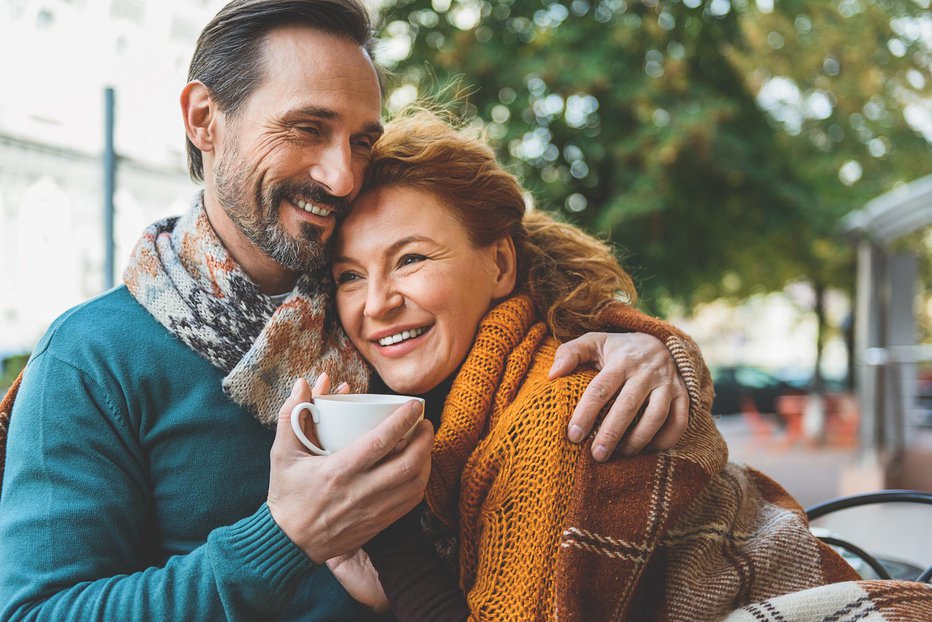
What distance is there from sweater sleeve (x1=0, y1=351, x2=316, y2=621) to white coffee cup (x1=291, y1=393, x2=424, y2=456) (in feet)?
0.63

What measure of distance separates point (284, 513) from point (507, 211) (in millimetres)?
1040

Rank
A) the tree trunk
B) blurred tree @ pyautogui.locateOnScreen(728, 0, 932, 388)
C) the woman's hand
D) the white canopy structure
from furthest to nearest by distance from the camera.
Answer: the tree trunk < blurred tree @ pyautogui.locateOnScreen(728, 0, 932, 388) < the white canopy structure < the woman's hand

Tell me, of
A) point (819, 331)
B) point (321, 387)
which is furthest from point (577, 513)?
point (819, 331)

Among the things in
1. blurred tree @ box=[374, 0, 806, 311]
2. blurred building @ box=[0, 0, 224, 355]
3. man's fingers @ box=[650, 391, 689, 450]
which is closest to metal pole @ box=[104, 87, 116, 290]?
blurred building @ box=[0, 0, 224, 355]

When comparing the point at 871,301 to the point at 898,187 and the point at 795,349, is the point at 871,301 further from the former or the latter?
the point at 795,349

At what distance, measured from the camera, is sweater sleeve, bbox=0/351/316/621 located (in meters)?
1.53

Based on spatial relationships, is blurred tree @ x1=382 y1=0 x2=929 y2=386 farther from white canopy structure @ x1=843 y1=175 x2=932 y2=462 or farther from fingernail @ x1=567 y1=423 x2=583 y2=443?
fingernail @ x1=567 y1=423 x2=583 y2=443

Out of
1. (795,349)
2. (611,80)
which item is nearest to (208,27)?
(611,80)

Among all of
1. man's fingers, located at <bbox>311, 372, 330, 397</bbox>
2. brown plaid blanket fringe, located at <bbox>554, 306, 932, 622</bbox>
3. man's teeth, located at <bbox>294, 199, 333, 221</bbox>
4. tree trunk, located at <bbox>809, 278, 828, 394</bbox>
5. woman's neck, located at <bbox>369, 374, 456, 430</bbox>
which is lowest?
tree trunk, located at <bbox>809, 278, 828, 394</bbox>

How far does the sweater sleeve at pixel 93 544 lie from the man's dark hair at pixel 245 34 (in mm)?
768

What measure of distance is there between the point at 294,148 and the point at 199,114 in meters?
0.32

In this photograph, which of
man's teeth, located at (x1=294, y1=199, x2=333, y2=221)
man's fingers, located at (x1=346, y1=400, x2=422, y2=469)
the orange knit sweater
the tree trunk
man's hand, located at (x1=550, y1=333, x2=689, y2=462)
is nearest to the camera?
man's fingers, located at (x1=346, y1=400, x2=422, y2=469)

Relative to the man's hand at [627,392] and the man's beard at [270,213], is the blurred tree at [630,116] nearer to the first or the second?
the man's hand at [627,392]

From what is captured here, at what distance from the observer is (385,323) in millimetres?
1993
